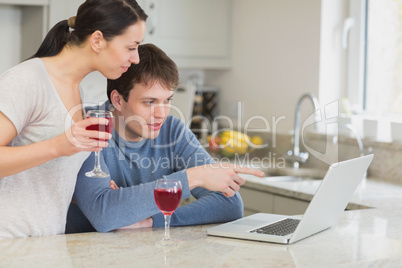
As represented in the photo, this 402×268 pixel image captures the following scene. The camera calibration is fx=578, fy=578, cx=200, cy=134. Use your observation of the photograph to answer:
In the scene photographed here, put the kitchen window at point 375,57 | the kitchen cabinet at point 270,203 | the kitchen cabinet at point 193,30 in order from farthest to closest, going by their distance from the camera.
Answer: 1. the kitchen cabinet at point 193,30
2. the kitchen window at point 375,57
3. the kitchen cabinet at point 270,203

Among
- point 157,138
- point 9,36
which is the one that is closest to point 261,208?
point 157,138

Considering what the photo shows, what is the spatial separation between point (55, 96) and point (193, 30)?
2.54 meters

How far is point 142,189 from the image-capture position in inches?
66.7

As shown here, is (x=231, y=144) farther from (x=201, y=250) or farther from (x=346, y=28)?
(x=201, y=250)

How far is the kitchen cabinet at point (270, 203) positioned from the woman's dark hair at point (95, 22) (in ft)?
4.33

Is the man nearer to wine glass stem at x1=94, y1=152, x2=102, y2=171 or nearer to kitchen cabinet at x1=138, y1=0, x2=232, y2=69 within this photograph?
wine glass stem at x1=94, y1=152, x2=102, y2=171

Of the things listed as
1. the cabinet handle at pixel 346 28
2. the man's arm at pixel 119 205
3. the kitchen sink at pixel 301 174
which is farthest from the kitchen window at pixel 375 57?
the man's arm at pixel 119 205

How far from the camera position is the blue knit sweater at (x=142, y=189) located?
168 cm

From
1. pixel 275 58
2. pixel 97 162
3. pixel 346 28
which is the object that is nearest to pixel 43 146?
pixel 97 162

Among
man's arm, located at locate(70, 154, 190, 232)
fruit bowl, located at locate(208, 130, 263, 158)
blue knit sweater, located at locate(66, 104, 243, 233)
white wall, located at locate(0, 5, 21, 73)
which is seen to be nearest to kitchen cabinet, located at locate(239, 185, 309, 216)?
fruit bowl, located at locate(208, 130, 263, 158)

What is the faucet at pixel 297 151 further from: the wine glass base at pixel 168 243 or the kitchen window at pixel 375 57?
the wine glass base at pixel 168 243

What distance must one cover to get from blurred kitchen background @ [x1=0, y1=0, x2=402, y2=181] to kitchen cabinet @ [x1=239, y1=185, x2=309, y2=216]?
63 cm

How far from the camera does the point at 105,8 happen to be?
5.26 ft

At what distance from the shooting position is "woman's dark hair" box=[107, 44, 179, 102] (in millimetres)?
1894
